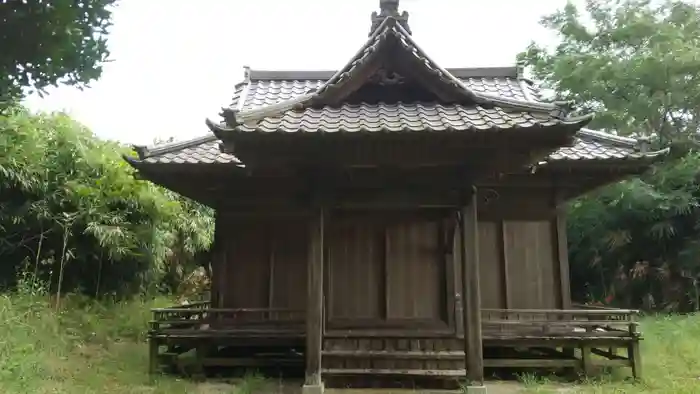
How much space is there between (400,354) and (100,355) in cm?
508

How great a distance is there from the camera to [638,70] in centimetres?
1460

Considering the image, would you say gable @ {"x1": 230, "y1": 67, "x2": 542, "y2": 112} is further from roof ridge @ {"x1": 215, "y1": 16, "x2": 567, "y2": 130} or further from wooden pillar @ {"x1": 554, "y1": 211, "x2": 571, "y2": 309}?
roof ridge @ {"x1": 215, "y1": 16, "x2": 567, "y2": 130}

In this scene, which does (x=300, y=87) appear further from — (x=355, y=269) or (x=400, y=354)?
(x=400, y=354)

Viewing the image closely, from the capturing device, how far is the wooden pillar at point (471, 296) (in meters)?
5.61

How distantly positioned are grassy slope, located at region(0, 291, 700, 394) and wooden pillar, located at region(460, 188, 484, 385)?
1.21m

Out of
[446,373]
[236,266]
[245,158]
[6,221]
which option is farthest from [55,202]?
[446,373]

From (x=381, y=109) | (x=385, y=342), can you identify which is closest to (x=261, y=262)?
(x=385, y=342)

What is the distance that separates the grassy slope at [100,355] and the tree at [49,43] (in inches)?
130

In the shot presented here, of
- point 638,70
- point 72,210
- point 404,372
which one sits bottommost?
point 404,372

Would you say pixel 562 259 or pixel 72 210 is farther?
pixel 72 210

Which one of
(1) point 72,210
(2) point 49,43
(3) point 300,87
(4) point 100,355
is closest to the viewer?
(2) point 49,43

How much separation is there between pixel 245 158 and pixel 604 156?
5.08 m

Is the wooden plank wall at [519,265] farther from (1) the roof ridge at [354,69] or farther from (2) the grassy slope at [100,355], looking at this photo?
(1) the roof ridge at [354,69]

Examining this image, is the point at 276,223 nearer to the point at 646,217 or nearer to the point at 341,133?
the point at 341,133
